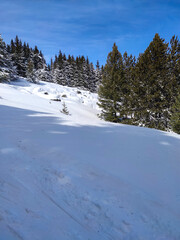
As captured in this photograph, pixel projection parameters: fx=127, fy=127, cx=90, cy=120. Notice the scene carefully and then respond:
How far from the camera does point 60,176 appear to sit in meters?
2.64

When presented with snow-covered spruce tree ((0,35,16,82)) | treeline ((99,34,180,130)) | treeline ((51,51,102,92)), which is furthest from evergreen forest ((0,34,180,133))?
treeline ((51,51,102,92))

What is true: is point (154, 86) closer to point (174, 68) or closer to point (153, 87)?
point (153, 87)

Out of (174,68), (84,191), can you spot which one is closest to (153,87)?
(174,68)

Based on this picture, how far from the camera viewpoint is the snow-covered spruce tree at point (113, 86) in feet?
49.3

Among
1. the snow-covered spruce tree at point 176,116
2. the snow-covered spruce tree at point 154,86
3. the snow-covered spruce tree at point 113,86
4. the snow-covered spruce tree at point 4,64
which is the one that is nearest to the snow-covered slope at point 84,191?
the snow-covered spruce tree at point 176,116

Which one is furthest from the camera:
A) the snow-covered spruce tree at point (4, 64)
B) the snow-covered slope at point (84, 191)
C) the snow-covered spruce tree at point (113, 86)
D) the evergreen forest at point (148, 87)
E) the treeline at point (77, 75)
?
the treeline at point (77, 75)

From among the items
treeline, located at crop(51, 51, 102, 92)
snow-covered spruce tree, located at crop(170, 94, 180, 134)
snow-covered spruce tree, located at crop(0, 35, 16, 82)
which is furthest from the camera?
treeline, located at crop(51, 51, 102, 92)

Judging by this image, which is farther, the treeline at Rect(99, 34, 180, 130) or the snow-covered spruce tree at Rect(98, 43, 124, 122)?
the snow-covered spruce tree at Rect(98, 43, 124, 122)

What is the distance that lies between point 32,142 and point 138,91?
482 inches

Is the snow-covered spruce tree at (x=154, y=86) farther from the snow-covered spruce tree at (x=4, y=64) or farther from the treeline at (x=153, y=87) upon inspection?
the snow-covered spruce tree at (x=4, y=64)

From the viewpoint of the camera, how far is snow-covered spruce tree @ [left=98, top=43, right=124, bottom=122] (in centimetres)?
1502

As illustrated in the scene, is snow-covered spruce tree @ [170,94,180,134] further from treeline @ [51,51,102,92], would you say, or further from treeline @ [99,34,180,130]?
treeline @ [51,51,102,92]

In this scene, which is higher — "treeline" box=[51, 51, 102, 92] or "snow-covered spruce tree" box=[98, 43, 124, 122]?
"treeline" box=[51, 51, 102, 92]

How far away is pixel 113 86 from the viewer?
14.9 m
